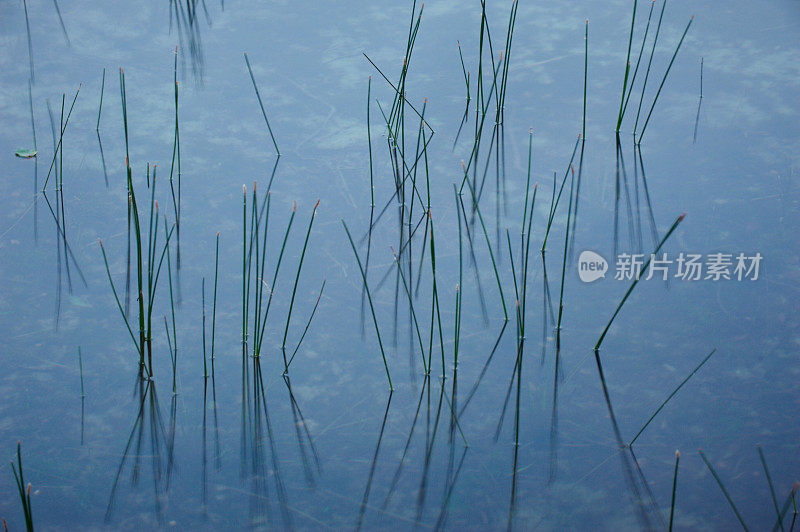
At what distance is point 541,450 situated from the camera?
4.82 feet

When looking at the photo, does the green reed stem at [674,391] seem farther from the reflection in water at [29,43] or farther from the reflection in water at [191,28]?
the reflection in water at [29,43]

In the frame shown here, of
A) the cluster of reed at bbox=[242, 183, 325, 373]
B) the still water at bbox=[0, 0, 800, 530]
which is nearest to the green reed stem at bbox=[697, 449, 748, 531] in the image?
the still water at bbox=[0, 0, 800, 530]

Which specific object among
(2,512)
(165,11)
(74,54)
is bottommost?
(2,512)

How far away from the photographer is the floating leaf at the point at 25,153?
7.25 feet

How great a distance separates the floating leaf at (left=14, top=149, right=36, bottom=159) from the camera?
7.25 feet

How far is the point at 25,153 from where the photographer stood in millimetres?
2219

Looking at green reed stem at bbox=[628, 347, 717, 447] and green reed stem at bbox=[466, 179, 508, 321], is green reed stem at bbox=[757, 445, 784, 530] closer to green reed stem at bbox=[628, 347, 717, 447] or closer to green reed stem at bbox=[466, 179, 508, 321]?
green reed stem at bbox=[628, 347, 717, 447]

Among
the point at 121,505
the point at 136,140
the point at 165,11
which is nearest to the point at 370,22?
the point at 165,11

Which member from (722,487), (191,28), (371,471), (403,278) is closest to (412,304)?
(403,278)

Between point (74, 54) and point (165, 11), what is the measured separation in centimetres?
39

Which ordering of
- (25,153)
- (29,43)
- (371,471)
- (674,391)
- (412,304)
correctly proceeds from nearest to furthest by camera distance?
(371,471) → (674,391) → (412,304) → (25,153) → (29,43)

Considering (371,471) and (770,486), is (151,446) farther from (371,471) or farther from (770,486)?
(770,486)

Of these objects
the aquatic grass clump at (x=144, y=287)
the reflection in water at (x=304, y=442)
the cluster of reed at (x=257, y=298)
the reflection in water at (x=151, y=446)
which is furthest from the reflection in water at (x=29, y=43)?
the reflection in water at (x=304, y=442)

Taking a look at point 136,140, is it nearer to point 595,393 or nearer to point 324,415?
point 324,415
